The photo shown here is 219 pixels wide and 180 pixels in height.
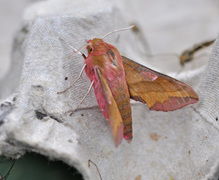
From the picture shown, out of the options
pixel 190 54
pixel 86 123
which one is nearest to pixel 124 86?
pixel 86 123

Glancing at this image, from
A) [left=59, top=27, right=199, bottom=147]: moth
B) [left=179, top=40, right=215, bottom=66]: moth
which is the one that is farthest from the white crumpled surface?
[left=179, top=40, right=215, bottom=66]: moth

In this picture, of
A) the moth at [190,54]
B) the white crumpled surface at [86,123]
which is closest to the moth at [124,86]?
the white crumpled surface at [86,123]

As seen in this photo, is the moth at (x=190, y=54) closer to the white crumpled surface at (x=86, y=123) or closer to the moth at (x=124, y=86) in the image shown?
the white crumpled surface at (x=86, y=123)

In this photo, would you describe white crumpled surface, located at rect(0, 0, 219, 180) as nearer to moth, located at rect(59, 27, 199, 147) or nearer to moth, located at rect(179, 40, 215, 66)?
moth, located at rect(59, 27, 199, 147)

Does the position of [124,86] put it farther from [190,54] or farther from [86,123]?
[190,54]

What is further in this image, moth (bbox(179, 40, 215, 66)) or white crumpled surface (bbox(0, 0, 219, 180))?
moth (bbox(179, 40, 215, 66))

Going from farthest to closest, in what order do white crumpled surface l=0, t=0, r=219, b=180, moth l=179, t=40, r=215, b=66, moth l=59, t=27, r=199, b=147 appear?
1. moth l=179, t=40, r=215, b=66
2. moth l=59, t=27, r=199, b=147
3. white crumpled surface l=0, t=0, r=219, b=180

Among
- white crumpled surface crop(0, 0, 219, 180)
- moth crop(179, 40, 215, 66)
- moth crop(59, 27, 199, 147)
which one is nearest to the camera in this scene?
white crumpled surface crop(0, 0, 219, 180)
